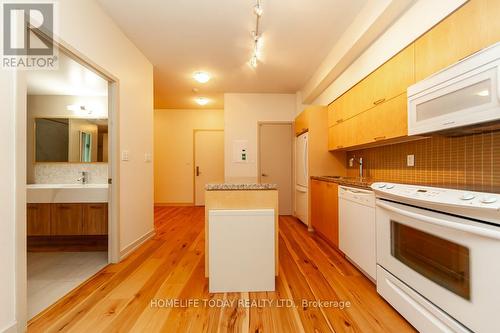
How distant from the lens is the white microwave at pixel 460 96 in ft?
3.60

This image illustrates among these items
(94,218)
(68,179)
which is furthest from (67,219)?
(68,179)

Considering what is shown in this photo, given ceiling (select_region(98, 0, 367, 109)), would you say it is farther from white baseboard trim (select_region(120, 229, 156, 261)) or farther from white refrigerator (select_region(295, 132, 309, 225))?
white baseboard trim (select_region(120, 229, 156, 261))

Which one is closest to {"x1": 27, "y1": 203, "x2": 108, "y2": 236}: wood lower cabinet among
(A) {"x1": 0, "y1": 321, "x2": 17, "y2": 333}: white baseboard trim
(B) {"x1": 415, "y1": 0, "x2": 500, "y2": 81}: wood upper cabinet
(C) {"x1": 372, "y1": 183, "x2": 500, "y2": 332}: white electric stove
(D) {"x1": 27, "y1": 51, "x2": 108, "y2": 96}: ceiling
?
(A) {"x1": 0, "y1": 321, "x2": 17, "y2": 333}: white baseboard trim

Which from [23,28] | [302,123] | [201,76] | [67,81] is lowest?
[302,123]

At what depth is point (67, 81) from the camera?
305 centimetres

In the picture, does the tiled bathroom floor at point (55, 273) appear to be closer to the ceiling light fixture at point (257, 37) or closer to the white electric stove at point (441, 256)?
the white electric stove at point (441, 256)

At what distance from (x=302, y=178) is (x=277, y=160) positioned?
3.36 feet

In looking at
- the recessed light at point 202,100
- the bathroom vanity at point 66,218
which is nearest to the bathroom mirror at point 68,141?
the bathroom vanity at point 66,218

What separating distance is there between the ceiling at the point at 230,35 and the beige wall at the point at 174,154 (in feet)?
5.96

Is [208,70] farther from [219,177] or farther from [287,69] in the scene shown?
[219,177]

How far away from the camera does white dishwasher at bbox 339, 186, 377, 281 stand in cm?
190

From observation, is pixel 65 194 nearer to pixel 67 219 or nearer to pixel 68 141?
pixel 67 219

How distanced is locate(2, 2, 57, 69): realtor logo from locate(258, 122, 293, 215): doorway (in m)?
3.64

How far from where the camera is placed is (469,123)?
1229mm
